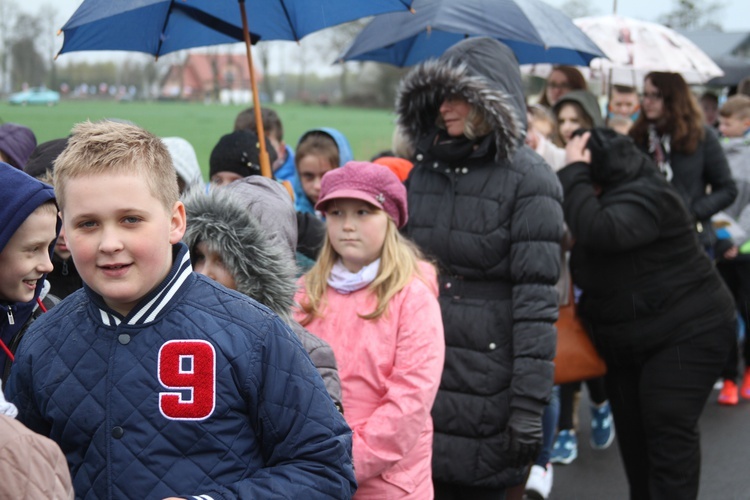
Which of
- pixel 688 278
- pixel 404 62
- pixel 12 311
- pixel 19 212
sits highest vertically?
pixel 404 62

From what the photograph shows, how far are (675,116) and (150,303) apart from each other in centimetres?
435

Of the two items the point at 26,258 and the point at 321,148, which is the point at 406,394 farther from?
the point at 321,148

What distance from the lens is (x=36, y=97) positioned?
823 cm

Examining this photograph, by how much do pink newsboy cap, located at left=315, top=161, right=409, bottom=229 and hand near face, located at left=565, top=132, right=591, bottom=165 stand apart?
52.3 inches

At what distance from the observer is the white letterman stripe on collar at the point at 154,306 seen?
5.87 feet

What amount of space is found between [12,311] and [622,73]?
6555 mm

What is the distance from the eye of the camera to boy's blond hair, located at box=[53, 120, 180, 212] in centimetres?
174

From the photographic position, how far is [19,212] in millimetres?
2076

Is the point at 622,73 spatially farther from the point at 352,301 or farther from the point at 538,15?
the point at 352,301

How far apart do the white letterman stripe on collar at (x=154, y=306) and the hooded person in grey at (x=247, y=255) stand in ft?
1.77

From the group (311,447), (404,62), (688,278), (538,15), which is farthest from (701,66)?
(311,447)

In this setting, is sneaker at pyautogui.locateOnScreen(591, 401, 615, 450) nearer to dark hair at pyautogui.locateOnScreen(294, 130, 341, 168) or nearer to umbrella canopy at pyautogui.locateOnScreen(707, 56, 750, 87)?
dark hair at pyautogui.locateOnScreen(294, 130, 341, 168)

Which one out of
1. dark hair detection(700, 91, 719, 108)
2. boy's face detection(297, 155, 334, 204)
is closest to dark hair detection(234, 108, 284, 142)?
boy's face detection(297, 155, 334, 204)

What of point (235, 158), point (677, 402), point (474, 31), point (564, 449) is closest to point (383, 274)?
point (235, 158)
